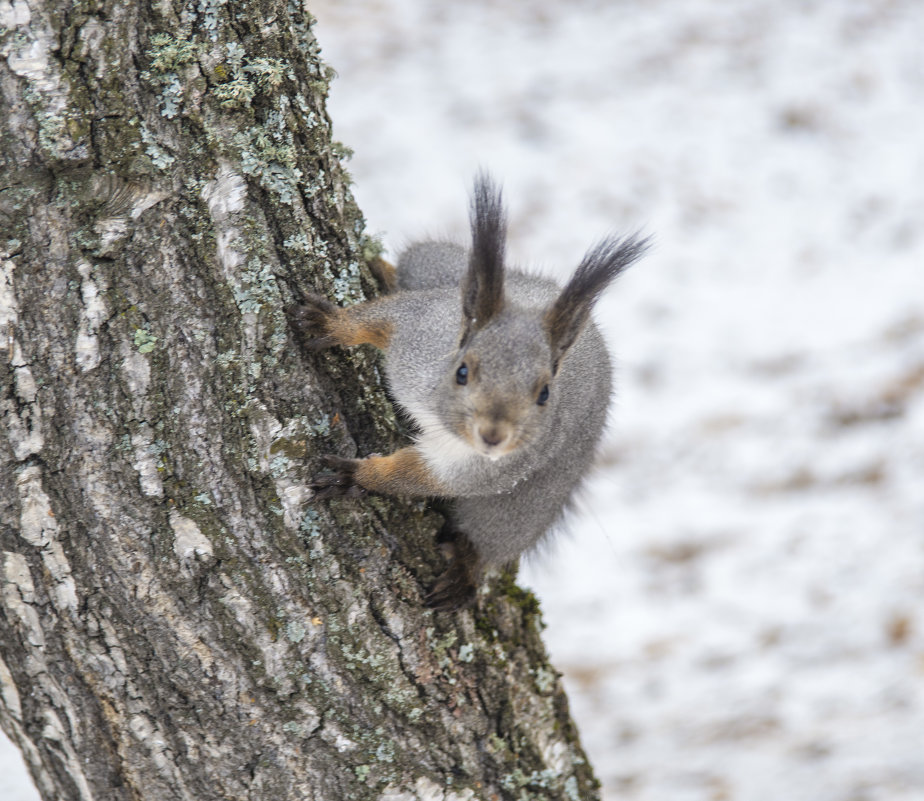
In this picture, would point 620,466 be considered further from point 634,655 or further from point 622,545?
point 634,655

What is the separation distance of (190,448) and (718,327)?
483 centimetres

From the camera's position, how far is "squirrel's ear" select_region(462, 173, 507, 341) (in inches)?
86.6

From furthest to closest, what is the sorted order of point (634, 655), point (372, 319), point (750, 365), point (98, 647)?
1. point (750, 365)
2. point (634, 655)
3. point (372, 319)
4. point (98, 647)

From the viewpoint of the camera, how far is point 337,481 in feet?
6.97

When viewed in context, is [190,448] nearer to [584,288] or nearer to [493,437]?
[493,437]

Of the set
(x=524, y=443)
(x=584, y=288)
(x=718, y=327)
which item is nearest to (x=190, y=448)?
(x=524, y=443)

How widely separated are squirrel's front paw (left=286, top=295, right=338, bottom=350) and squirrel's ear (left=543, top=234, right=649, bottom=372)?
587 mm

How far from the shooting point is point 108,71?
70.6 inches

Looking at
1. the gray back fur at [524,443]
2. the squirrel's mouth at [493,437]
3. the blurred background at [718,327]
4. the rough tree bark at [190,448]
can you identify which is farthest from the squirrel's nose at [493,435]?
the blurred background at [718,327]

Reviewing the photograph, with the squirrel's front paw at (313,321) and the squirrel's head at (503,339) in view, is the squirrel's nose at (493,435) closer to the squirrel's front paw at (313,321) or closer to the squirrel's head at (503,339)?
the squirrel's head at (503,339)

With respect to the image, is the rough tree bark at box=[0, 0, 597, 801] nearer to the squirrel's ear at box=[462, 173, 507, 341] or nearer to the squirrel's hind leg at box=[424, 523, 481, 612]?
the squirrel's hind leg at box=[424, 523, 481, 612]

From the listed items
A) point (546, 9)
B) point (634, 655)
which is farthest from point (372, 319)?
point (546, 9)

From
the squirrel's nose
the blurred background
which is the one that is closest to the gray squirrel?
the squirrel's nose

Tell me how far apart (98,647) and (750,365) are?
187 inches
